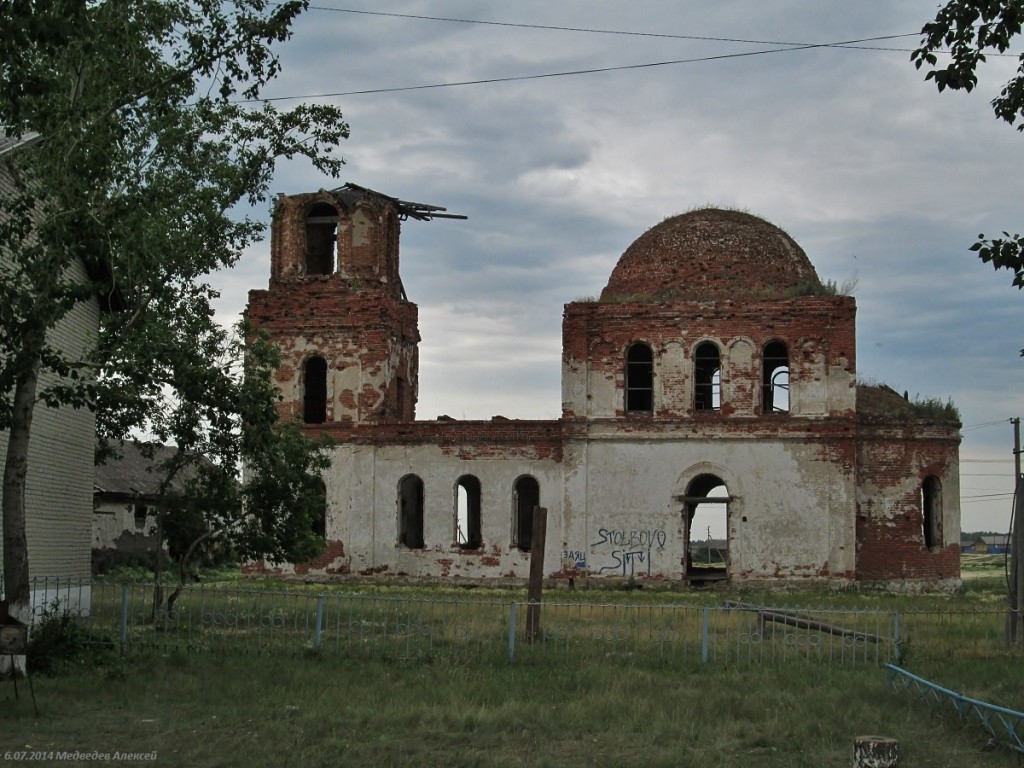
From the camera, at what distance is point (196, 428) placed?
19766mm

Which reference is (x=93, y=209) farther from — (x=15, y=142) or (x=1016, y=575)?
(x=1016, y=575)

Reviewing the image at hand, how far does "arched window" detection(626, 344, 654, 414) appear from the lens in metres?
31.7

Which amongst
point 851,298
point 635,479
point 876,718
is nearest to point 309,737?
point 876,718

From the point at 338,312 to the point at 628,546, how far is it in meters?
10.1

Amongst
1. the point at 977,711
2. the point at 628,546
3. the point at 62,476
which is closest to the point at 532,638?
the point at 977,711

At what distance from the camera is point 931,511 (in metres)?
31.4

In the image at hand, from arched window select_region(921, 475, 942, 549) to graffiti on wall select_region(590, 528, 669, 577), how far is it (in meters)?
6.78

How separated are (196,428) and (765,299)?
53.5 feet

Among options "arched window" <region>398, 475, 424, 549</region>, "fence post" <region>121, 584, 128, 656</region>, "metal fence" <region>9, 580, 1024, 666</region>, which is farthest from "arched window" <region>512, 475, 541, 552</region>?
"fence post" <region>121, 584, 128, 656</region>

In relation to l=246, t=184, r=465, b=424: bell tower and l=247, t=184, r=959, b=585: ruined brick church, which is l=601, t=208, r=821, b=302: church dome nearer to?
l=247, t=184, r=959, b=585: ruined brick church

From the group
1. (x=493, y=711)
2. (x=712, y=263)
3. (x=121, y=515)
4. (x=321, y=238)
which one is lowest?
(x=493, y=711)

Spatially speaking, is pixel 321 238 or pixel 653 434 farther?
pixel 321 238

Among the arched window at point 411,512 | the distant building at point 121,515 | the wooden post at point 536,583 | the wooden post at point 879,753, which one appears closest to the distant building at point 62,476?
the wooden post at point 536,583

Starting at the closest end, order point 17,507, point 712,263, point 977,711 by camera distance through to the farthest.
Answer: point 977,711 → point 17,507 → point 712,263
